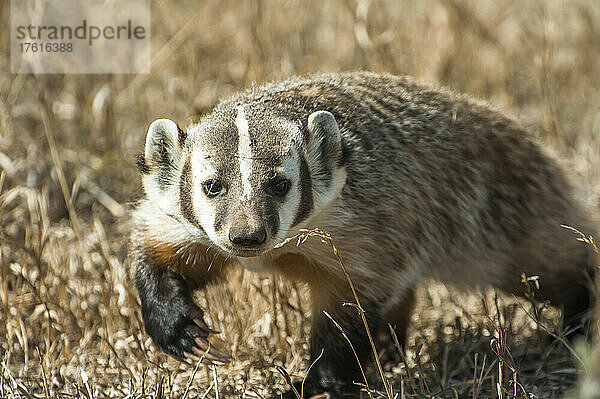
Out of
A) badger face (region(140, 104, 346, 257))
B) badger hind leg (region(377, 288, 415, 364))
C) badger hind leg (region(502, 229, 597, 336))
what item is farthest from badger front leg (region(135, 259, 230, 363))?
badger hind leg (region(502, 229, 597, 336))

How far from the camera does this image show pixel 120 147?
13.9ft

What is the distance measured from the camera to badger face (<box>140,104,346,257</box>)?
2.26 metres

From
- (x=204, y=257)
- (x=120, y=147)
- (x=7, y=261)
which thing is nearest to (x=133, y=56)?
(x=120, y=147)

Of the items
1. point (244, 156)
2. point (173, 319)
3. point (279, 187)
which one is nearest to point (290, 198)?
point (279, 187)

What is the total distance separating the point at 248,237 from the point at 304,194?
32 centimetres

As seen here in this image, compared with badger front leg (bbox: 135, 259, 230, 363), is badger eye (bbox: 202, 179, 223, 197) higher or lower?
higher

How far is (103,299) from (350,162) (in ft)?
3.70

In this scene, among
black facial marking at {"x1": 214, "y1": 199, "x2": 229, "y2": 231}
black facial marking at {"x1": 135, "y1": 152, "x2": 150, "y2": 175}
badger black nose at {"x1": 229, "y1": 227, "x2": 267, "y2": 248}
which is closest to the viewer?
badger black nose at {"x1": 229, "y1": 227, "x2": 267, "y2": 248}

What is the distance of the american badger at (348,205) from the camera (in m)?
2.38

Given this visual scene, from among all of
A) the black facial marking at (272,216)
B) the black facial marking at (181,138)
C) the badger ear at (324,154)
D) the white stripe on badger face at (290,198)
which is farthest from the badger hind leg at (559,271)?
the black facial marking at (181,138)
